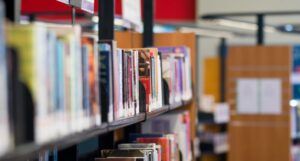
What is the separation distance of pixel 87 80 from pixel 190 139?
120 inches

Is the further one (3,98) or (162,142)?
(162,142)

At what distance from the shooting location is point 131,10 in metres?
3.92

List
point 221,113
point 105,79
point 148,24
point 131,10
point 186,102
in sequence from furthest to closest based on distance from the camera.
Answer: point 221,113, point 148,24, point 186,102, point 131,10, point 105,79

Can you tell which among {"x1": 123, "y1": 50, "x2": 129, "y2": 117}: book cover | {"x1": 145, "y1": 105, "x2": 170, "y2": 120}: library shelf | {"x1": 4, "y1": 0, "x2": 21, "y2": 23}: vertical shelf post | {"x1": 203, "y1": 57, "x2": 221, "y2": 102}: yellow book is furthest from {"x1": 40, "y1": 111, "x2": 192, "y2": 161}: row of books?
{"x1": 203, "y1": 57, "x2": 221, "y2": 102}: yellow book

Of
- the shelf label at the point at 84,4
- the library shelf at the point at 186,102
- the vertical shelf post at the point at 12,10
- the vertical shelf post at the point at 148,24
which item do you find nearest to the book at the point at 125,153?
the shelf label at the point at 84,4

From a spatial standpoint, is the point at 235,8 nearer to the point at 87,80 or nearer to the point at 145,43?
the point at 145,43

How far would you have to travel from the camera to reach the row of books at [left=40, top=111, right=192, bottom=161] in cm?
288

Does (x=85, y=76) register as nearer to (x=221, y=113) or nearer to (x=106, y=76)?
(x=106, y=76)

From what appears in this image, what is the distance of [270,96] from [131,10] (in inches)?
135

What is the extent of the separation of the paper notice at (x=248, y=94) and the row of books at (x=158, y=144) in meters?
2.47

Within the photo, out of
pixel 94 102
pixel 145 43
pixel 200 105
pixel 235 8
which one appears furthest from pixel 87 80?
pixel 235 8

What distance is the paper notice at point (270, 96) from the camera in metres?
6.92

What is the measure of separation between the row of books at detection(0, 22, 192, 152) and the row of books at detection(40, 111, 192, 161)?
0.37 meters

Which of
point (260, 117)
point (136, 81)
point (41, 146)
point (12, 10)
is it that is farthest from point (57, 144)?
point (260, 117)
